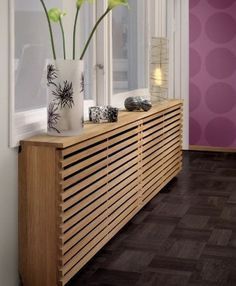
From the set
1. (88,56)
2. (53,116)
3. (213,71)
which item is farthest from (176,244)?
(213,71)

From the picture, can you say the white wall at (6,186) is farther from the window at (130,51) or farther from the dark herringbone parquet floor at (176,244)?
the window at (130,51)

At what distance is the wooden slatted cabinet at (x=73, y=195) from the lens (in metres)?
2.46

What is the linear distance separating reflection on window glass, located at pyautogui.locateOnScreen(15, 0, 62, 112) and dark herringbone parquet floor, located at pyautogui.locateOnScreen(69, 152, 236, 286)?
3.07 ft

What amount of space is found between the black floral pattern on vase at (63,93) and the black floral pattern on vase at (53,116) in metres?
0.03

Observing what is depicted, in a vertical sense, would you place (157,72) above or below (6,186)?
above

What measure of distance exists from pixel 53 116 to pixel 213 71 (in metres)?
4.07

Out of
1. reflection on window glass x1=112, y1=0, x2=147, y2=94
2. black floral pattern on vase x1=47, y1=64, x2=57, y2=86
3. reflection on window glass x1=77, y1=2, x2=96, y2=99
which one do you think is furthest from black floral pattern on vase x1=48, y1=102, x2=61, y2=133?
reflection on window glass x1=112, y1=0, x2=147, y2=94

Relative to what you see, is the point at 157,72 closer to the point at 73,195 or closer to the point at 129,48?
the point at 129,48

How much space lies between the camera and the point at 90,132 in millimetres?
2809

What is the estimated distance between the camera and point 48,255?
2490 millimetres

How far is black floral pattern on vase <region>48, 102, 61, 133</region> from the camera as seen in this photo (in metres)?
2.64

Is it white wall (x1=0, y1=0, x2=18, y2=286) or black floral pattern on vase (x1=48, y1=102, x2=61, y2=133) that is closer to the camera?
white wall (x1=0, y1=0, x2=18, y2=286)

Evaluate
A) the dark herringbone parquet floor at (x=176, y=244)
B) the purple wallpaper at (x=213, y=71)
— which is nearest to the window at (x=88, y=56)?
the dark herringbone parquet floor at (x=176, y=244)

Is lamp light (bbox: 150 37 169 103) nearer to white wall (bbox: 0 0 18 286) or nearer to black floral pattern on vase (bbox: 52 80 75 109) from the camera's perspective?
black floral pattern on vase (bbox: 52 80 75 109)
